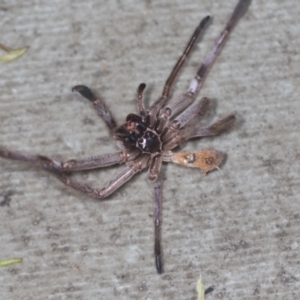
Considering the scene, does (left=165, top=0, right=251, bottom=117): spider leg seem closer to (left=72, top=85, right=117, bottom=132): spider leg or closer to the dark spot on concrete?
(left=72, top=85, right=117, bottom=132): spider leg

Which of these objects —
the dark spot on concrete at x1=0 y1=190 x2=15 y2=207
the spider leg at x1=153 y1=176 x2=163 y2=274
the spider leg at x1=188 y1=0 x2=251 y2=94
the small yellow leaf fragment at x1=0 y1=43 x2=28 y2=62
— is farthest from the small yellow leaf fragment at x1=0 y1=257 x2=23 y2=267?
the spider leg at x1=188 y1=0 x2=251 y2=94

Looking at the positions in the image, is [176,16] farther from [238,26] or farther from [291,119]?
[291,119]

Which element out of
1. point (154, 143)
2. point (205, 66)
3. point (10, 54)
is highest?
point (10, 54)

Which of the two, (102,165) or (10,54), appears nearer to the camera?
(102,165)

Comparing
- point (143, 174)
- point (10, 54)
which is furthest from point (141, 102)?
point (10, 54)

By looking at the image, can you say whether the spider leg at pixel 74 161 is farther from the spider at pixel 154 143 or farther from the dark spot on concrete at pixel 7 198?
the dark spot on concrete at pixel 7 198

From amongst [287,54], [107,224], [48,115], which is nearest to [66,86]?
[48,115]

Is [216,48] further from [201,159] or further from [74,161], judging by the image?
[74,161]
